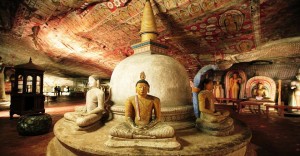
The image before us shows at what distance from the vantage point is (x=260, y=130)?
6.11 metres

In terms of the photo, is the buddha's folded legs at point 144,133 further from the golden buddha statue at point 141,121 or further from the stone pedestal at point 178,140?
the stone pedestal at point 178,140

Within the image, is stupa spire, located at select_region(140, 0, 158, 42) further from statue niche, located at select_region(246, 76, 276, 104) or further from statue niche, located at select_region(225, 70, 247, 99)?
statue niche, located at select_region(225, 70, 247, 99)

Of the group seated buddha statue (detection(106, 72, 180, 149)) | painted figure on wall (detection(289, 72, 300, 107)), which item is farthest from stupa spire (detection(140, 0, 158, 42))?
painted figure on wall (detection(289, 72, 300, 107))

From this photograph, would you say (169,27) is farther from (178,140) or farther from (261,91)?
(261,91)

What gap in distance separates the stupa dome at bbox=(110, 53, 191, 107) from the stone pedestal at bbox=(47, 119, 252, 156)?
86 centimetres

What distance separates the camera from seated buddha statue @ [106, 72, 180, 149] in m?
2.76

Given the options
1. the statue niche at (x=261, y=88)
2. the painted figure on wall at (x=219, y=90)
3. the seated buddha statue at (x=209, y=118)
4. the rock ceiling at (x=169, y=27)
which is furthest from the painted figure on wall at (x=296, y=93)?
the seated buddha statue at (x=209, y=118)

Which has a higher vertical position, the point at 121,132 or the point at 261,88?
the point at 261,88

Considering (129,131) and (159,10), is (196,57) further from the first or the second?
(129,131)

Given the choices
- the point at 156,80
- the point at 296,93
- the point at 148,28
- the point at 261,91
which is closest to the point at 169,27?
the point at 148,28

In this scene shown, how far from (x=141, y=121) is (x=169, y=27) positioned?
479 centimetres

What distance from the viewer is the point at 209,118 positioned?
3.39 metres

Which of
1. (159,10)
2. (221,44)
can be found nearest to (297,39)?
(221,44)

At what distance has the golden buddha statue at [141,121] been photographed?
9.19 feet
